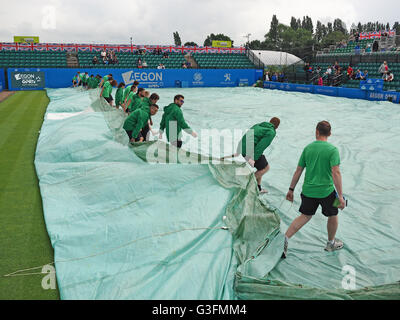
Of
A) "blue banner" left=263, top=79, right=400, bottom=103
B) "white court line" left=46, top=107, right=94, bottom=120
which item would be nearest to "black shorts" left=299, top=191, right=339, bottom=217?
"white court line" left=46, top=107, right=94, bottom=120

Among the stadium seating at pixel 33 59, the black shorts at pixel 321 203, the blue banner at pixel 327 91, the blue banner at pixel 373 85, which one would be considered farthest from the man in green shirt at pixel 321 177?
the stadium seating at pixel 33 59

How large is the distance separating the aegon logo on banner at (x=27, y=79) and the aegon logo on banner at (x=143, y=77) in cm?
674

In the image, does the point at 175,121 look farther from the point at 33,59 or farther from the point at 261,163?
the point at 33,59

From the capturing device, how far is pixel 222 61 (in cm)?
3819

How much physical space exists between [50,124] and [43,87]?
17902 mm

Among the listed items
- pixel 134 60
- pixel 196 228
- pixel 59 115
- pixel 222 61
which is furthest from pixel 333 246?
pixel 222 61

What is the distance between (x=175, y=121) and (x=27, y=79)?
24135 mm

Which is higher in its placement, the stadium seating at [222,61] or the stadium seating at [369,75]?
the stadium seating at [222,61]

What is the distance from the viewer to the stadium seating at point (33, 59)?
29.7 metres

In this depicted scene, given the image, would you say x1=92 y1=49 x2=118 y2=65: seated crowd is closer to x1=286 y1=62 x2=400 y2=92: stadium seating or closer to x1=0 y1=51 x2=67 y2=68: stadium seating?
x1=0 y1=51 x2=67 y2=68: stadium seating

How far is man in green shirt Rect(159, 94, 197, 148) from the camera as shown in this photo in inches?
287

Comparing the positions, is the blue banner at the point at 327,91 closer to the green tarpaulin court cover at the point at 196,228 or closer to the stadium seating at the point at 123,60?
the stadium seating at the point at 123,60
